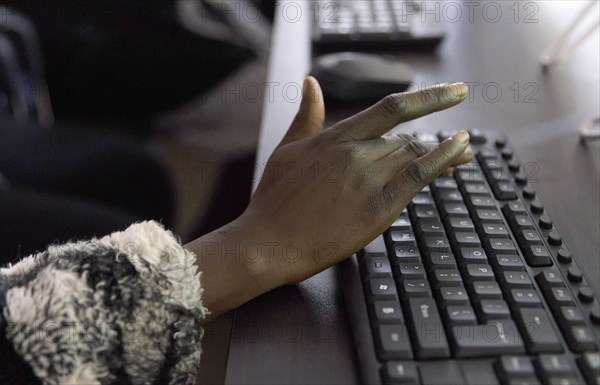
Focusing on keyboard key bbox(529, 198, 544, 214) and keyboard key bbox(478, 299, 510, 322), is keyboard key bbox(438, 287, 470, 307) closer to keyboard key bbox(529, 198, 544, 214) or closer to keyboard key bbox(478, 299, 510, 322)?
keyboard key bbox(478, 299, 510, 322)

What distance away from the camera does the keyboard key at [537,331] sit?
37 cm

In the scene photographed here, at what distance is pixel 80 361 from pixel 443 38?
593mm

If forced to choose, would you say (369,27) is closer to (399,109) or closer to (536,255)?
(399,109)

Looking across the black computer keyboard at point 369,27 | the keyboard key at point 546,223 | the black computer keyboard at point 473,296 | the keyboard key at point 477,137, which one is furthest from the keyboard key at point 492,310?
the black computer keyboard at point 369,27

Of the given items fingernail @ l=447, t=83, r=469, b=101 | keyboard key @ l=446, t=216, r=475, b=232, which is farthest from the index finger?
keyboard key @ l=446, t=216, r=475, b=232

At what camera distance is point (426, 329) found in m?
0.38

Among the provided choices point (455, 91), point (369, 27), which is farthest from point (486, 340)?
point (369, 27)

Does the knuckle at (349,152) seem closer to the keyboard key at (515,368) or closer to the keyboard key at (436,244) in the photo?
the keyboard key at (436,244)

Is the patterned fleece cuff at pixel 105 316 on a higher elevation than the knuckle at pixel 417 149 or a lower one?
lower

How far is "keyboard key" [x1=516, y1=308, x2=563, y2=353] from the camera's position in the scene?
37cm

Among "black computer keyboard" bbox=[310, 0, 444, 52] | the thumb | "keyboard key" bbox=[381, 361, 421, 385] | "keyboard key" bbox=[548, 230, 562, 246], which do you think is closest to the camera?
"keyboard key" bbox=[381, 361, 421, 385]

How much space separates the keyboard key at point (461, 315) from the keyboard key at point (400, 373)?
4 centimetres

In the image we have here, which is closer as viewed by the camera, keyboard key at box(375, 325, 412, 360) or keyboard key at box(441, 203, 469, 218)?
keyboard key at box(375, 325, 412, 360)

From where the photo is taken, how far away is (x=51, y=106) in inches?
42.4
